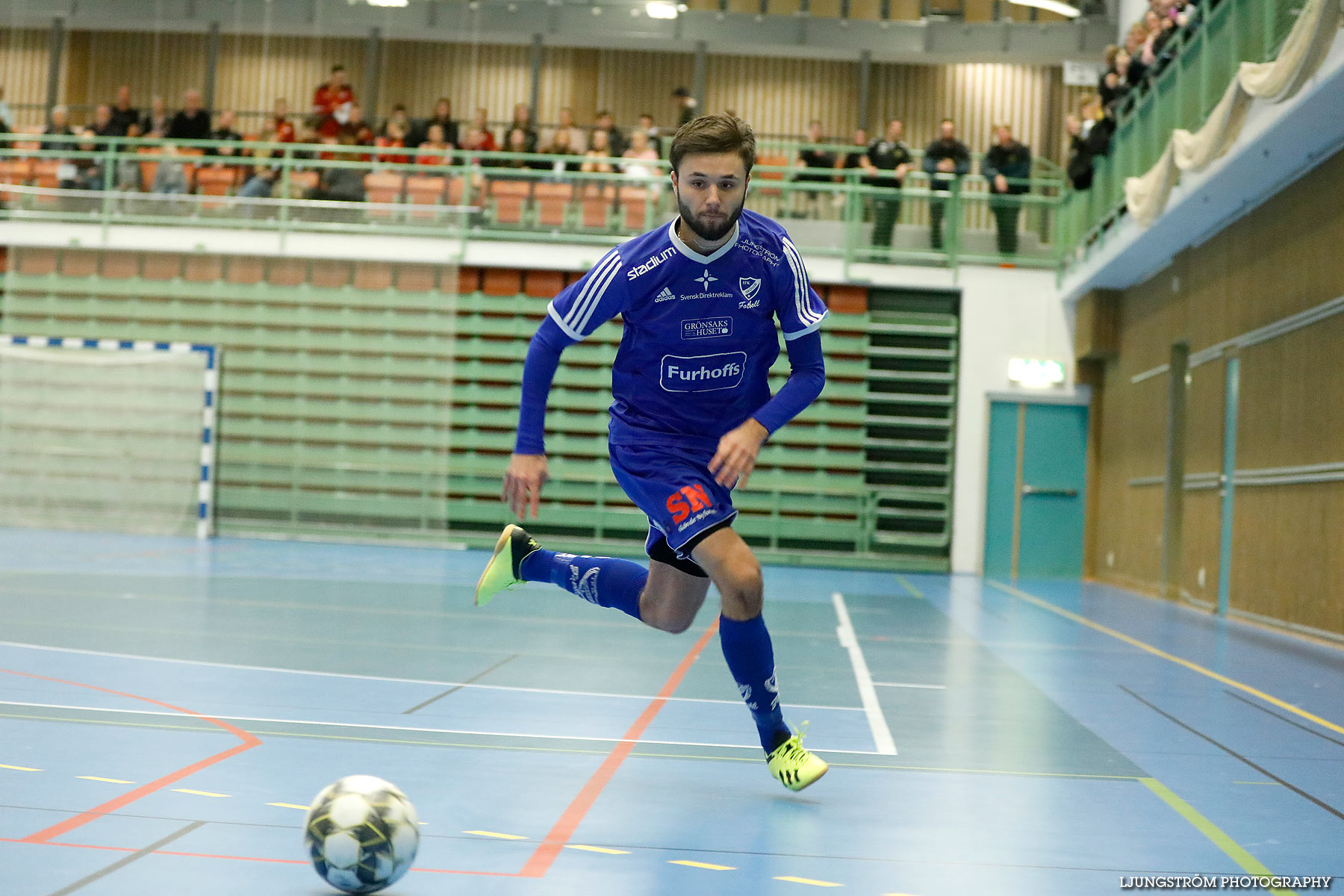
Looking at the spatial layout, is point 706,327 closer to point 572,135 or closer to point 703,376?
point 703,376

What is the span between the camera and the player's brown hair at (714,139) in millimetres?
3752

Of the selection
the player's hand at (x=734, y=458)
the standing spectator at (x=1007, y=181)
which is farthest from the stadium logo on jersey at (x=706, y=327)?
the standing spectator at (x=1007, y=181)

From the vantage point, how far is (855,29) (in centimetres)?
2212

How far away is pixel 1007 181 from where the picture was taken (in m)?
18.1

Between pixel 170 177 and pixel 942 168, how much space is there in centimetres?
1147

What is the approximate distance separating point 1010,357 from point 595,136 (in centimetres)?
717

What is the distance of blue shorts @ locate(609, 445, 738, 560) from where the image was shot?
391 cm

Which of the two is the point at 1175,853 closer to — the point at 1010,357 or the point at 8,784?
the point at 8,784

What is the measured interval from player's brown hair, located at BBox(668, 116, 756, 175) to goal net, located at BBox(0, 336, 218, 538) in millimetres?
15512

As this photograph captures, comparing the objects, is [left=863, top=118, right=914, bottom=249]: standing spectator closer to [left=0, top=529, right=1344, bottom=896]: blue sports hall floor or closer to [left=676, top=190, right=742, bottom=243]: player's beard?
[left=0, top=529, right=1344, bottom=896]: blue sports hall floor

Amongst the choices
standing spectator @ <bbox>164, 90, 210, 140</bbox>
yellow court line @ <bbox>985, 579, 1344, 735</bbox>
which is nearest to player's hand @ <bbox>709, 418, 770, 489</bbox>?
yellow court line @ <bbox>985, 579, 1344, 735</bbox>

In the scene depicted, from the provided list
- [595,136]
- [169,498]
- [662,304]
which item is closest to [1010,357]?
[595,136]

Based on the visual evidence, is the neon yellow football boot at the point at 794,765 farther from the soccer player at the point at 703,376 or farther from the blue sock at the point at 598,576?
the blue sock at the point at 598,576

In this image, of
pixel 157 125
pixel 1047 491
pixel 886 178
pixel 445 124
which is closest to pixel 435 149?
pixel 445 124
